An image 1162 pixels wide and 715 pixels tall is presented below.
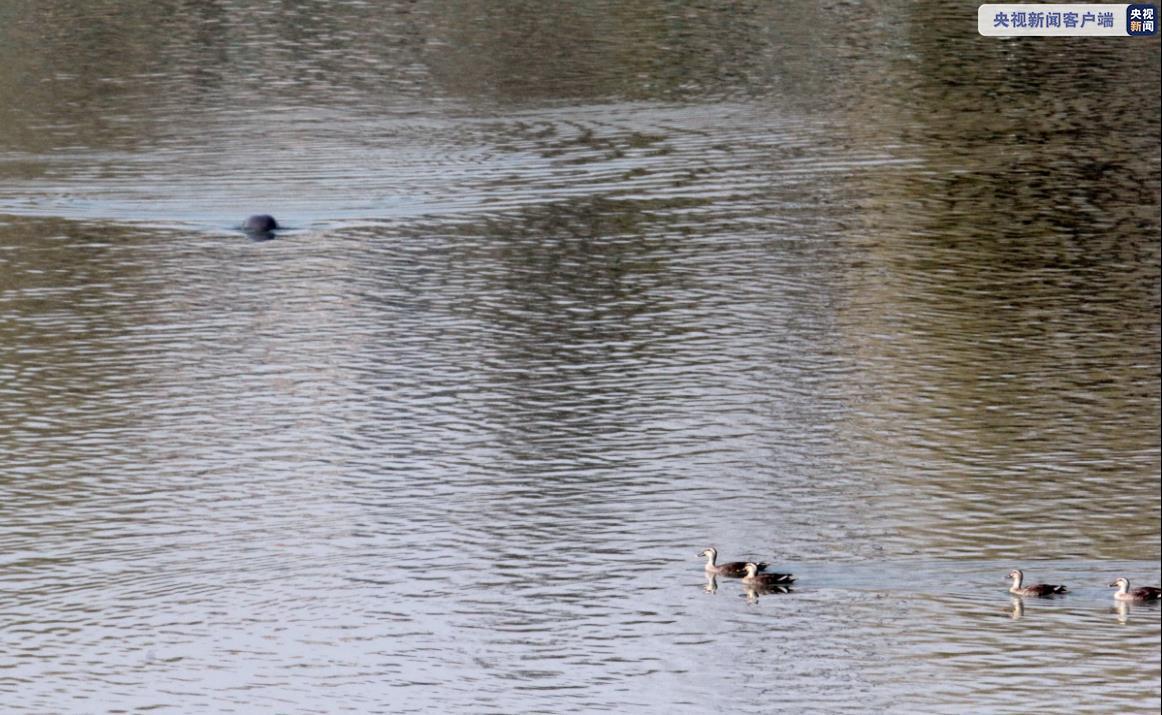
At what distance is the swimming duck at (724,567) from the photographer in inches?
763

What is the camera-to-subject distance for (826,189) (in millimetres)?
34250

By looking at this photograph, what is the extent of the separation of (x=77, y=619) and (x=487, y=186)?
1630 centimetres

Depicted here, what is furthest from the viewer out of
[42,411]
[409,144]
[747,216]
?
[409,144]

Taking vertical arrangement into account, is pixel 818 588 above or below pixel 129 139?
below

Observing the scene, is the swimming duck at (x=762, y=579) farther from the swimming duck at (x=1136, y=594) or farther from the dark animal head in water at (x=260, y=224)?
the dark animal head in water at (x=260, y=224)

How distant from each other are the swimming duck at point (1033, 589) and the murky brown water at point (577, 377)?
0.15m

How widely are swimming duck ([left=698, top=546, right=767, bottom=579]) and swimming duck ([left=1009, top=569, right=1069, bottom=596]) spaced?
7.72 feet

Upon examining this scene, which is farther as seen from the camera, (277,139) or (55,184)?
(277,139)

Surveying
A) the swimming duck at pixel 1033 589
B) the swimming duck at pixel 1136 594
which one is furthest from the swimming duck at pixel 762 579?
the swimming duck at pixel 1136 594

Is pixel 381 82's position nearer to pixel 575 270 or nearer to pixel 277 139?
pixel 277 139

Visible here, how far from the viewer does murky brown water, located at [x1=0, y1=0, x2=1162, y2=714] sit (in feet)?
60.3

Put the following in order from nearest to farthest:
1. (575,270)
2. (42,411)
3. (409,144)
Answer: (42,411) < (575,270) < (409,144)

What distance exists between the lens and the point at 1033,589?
18.7 metres

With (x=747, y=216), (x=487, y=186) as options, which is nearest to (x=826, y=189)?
(x=747, y=216)
